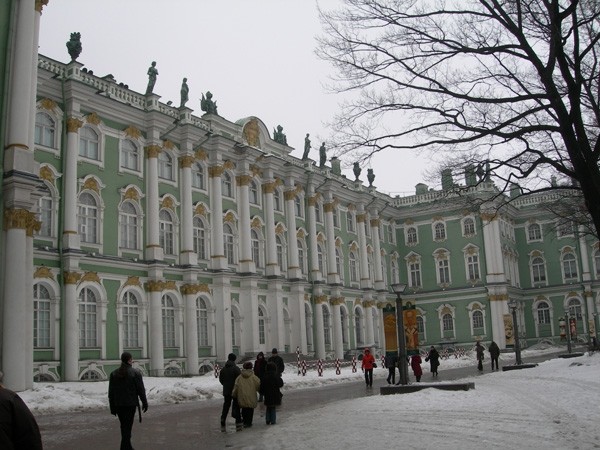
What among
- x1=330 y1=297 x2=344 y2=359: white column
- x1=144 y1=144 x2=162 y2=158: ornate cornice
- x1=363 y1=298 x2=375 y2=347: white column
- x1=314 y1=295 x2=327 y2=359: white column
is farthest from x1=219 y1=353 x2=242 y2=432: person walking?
x1=363 y1=298 x2=375 y2=347: white column

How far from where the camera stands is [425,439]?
10930 millimetres

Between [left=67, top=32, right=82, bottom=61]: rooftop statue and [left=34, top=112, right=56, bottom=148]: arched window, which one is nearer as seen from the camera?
[left=34, top=112, right=56, bottom=148]: arched window

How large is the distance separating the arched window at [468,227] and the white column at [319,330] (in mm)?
19190

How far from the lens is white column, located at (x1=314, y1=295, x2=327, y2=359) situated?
4747cm

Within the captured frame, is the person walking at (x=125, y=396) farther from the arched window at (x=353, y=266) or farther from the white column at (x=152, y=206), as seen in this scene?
the arched window at (x=353, y=266)

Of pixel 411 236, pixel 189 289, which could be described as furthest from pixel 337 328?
pixel 411 236

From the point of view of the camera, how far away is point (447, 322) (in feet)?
202

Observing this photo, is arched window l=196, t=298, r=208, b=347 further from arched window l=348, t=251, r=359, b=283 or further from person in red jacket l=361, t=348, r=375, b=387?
arched window l=348, t=251, r=359, b=283

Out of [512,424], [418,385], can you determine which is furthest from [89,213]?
[512,424]

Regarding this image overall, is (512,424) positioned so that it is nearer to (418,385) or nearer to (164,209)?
(418,385)

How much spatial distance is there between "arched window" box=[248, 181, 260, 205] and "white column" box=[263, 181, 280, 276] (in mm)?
629

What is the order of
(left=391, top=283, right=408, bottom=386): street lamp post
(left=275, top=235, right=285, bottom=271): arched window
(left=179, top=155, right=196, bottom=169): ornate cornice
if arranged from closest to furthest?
(left=391, top=283, right=408, bottom=386): street lamp post, (left=179, top=155, right=196, bottom=169): ornate cornice, (left=275, top=235, right=285, bottom=271): arched window

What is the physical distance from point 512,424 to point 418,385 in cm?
610

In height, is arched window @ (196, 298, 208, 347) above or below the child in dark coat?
above
